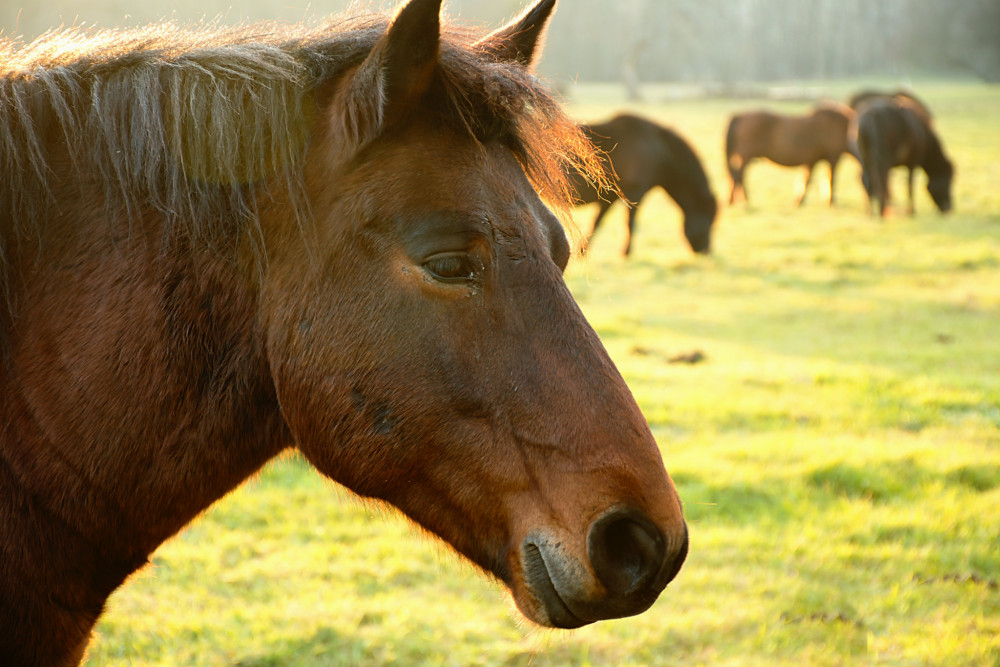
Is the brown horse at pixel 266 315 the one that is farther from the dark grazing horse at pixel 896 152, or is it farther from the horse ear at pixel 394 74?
the dark grazing horse at pixel 896 152

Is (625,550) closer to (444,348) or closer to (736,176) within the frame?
(444,348)

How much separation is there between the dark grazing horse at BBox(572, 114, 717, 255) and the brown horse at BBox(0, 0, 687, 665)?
12.0 m

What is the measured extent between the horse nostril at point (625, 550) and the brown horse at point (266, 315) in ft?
0.28

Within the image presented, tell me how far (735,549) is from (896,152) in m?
16.4

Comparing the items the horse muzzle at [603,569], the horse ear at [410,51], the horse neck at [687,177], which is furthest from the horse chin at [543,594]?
the horse neck at [687,177]

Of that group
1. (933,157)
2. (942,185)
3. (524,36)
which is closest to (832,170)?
(933,157)

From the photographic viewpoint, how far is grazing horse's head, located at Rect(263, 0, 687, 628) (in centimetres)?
162

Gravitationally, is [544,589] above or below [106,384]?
below

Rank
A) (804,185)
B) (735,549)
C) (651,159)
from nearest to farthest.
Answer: (735,549) < (651,159) < (804,185)

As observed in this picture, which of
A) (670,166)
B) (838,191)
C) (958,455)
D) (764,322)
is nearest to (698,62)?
(838,191)

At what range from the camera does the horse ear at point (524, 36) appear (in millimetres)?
2066

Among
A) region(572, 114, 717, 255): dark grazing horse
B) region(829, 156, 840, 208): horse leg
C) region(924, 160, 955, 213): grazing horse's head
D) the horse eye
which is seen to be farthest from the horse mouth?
region(829, 156, 840, 208): horse leg

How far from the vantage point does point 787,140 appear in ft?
70.1

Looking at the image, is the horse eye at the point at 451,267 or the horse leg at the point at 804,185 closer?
the horse eye at the point at 451,267
